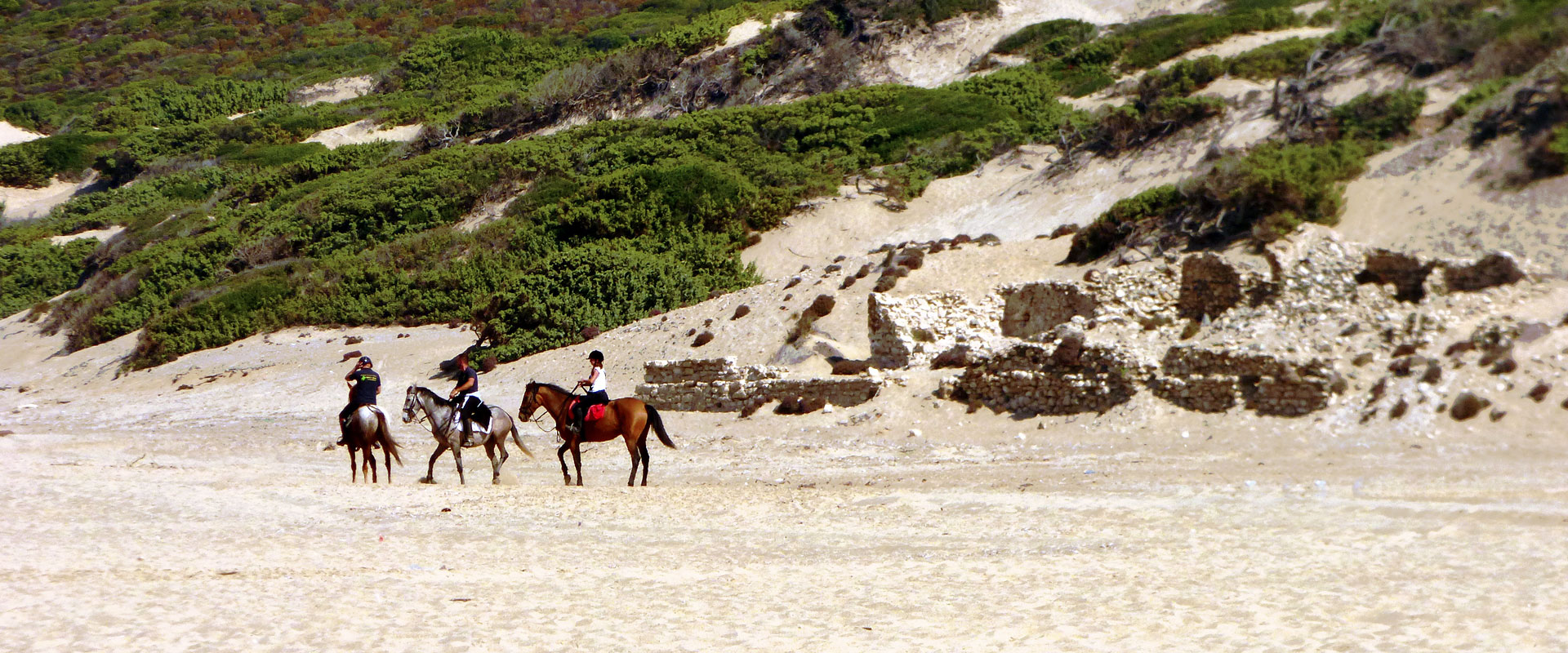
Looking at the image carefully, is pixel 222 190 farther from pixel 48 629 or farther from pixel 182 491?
pixel 48 629

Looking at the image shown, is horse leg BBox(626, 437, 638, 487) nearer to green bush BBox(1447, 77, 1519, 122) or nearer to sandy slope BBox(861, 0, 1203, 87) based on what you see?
green bush BBox(1447, 77, 1519, 122)

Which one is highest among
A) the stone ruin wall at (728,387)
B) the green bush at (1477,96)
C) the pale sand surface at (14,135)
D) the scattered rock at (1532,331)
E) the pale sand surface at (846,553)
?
the pale sand surface at (14,135)

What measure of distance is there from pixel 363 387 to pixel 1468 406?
1401cm

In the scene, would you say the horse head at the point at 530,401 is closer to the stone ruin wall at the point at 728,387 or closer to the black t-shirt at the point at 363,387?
the black t-shirt at the point at 363,387

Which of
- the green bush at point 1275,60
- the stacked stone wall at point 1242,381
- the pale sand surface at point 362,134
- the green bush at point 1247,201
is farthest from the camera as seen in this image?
the pale sand surface at point 362,134

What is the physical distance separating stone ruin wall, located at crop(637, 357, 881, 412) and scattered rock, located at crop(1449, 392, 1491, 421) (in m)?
8.81

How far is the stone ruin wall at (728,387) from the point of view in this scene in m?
20.0

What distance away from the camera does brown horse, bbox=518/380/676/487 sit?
46.8 ft

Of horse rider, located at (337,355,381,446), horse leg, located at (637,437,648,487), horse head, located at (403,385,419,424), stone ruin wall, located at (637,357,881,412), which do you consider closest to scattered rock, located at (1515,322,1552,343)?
stone ruin wall, located at (637,357,881,412)

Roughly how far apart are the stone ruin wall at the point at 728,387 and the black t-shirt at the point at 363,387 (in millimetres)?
7888

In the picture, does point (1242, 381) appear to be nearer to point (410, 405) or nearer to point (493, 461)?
point (493, 461)

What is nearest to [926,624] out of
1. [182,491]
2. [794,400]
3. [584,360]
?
[182,491]

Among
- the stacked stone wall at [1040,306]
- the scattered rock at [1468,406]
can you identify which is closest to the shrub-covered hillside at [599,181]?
the stacked stone wall at [1040,306]

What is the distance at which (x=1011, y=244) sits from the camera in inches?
1064
